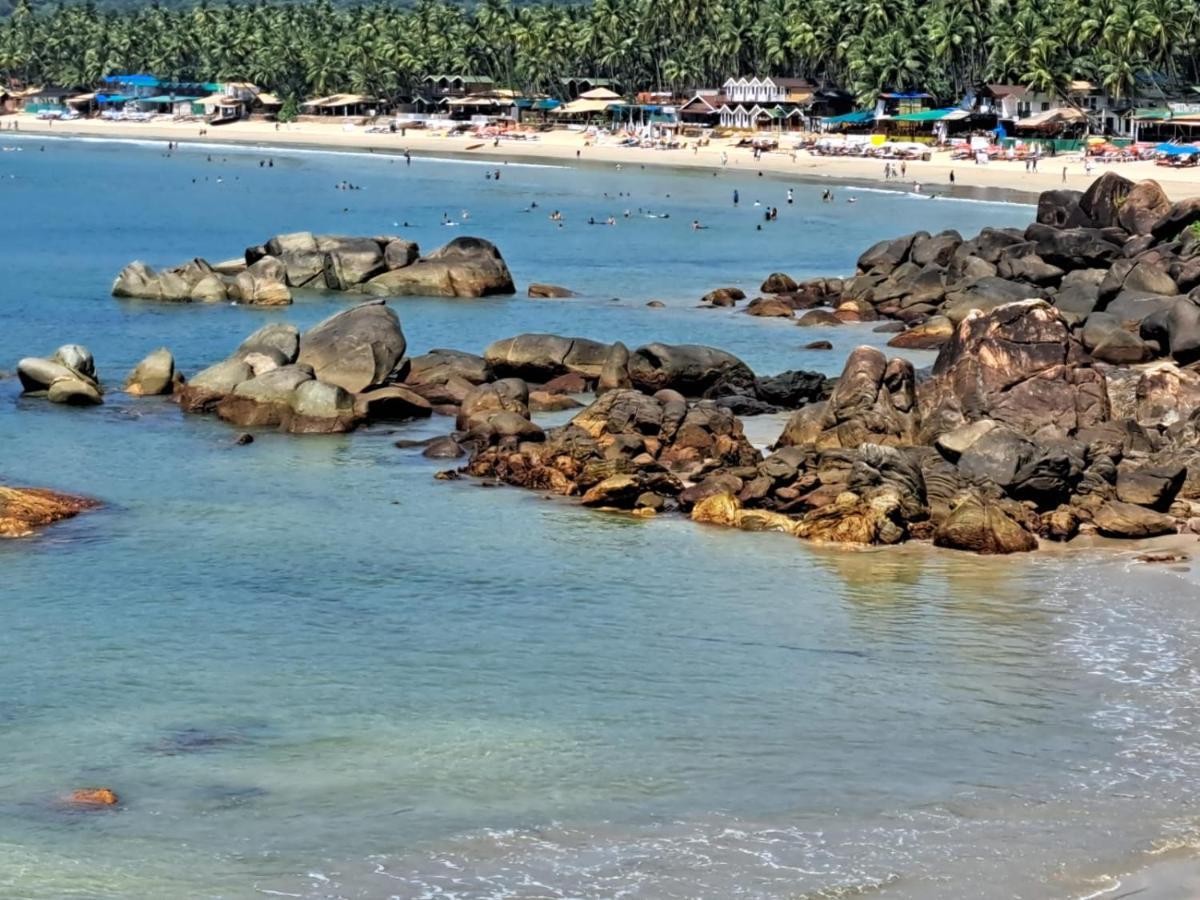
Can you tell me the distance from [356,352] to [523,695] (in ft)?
62.8

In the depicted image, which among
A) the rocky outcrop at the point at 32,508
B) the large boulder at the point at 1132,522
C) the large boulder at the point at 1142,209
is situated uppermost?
the large boulder at the point at 1142,209

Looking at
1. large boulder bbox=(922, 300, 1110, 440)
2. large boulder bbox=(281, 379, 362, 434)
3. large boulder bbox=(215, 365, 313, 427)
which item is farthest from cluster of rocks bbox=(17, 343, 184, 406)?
large boulder bbox=(922, 300, 1110, 440)

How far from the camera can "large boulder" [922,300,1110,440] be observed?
34000mm

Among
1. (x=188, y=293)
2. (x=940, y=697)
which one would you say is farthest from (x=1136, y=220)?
(x=940, y=697)

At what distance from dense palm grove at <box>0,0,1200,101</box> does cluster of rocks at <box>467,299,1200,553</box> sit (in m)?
99.0

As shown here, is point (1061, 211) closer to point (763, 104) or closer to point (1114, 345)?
point (1114, 345)

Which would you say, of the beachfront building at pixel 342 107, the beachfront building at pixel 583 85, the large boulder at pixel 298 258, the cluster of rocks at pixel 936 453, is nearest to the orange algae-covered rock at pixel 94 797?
the cluster of rocks at pixel 936 453

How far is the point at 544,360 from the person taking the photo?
139ft

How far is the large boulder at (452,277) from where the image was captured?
60844 millimetres

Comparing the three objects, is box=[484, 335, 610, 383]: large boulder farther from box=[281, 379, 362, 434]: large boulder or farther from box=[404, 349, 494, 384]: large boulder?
box=[281, 379, 362, 434]: large boulder

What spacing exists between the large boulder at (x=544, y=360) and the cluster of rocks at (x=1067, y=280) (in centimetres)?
1036

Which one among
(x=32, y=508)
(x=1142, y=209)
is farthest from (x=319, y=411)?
(x=1142, y=209)

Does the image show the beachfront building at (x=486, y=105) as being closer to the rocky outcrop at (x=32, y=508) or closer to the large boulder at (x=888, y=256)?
the large boulder at (x=888, y=256)

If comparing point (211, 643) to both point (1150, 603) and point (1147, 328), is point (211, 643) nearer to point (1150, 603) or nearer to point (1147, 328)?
point (1150, 603)
